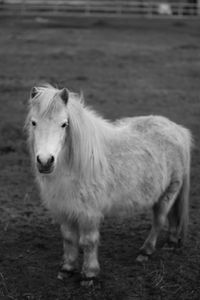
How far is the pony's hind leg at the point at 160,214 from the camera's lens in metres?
4.91

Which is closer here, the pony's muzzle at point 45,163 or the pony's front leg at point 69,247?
the pony's muzzle at point 45,163

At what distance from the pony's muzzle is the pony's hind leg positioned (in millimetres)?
1667

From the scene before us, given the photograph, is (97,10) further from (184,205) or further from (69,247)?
(69,247)

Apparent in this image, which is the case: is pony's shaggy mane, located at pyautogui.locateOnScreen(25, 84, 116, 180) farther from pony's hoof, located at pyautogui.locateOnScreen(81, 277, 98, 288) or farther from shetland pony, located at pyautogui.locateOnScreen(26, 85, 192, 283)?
pony's hoof, located at pyautogui.locateOnScreen(81, 277, 98, 288)

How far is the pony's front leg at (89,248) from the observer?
4164 mm

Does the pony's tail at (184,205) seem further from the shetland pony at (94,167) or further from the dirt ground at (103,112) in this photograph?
the dirt ground at (103,112)

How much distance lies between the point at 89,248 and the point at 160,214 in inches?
39.8

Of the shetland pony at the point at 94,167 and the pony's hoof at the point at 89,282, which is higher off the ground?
the shetland pony at the point at 94,167

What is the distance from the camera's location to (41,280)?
14.3 ft

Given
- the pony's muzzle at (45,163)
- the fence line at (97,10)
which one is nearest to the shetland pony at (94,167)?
the pony's muzzle at (45,163)

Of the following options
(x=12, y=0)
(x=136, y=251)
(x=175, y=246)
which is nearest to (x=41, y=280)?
(x=136, y=251)

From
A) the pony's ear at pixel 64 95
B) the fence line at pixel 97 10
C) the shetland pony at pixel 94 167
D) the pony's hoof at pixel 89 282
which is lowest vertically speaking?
the pony's hoof at pixel 89 282

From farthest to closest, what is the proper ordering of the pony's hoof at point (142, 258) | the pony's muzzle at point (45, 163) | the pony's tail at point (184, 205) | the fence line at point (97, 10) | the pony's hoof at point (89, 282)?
the fence line at point (97, 10) < the pony's tail at point (184, 205) < the pony's hoof at point (142, 258) < the pony's hoof at point (89, 282) < the pony's muzzle at point (45, 163)

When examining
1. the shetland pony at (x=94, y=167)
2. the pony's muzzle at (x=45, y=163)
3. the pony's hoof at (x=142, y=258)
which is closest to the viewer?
the pony's muzzle at (x=45, y=163)
